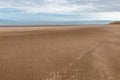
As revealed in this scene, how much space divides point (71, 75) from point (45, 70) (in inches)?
27.9

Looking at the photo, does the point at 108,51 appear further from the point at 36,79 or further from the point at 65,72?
the point at 36,79

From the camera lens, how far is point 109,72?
18.2ft

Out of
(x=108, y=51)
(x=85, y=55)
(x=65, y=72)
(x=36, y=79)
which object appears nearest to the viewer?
(x=36, y=79)

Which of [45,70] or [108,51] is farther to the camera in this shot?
[108,51]

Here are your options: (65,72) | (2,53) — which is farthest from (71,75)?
(2,53)

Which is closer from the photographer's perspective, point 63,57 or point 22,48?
point 63,57

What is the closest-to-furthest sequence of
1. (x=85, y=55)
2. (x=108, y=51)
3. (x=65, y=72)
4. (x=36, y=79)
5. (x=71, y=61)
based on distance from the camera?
(x=36, y=79) < (x=65, y=72) < (x=71, y=61) < (x=85, y=55) < (x=108, y=51)

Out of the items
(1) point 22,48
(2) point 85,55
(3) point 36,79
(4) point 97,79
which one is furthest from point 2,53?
(4) point 97,79

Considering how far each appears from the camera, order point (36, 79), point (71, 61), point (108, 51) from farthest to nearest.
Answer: point (108, 51), point (71, 61), point (36, 79)

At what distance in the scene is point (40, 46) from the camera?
25.9 ft

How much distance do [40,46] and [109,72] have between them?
3.16 meters

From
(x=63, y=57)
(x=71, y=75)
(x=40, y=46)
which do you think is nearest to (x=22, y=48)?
(x=40, y=46)

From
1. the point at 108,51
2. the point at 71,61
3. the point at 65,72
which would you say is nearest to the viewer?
the point at 65,72

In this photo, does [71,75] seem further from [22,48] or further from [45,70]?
[22,48]
